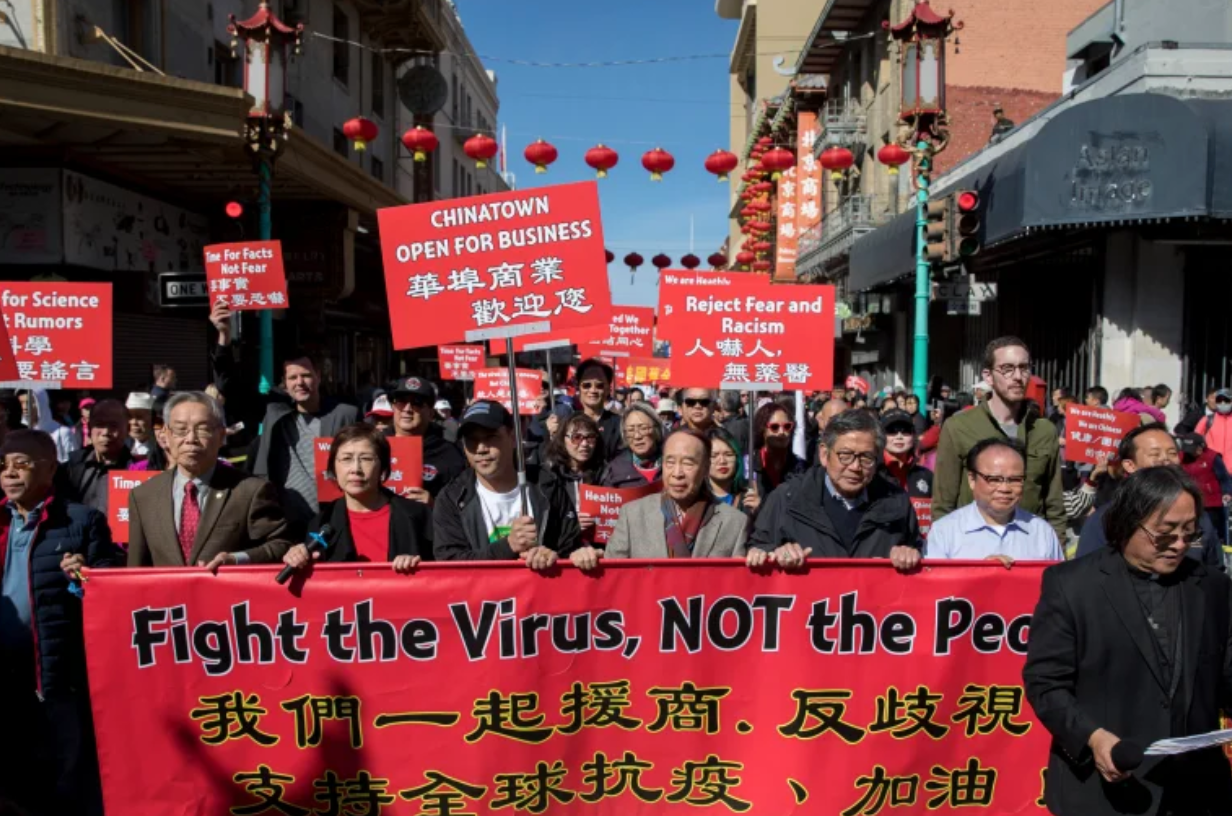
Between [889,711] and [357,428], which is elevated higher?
[357,428]

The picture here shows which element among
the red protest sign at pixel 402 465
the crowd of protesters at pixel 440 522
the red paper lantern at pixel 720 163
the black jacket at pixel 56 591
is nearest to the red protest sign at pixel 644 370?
the red paper lantern at pixel 720 163

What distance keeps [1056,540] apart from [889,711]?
1158 millimetres

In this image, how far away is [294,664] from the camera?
3.93 metres

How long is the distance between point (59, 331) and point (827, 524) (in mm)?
5336

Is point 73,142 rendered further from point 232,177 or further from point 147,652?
point 147,652

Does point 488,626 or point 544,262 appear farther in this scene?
point 544,262

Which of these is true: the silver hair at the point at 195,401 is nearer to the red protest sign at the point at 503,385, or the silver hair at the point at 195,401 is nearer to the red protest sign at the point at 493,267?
the red protest sign at the point at 493,267

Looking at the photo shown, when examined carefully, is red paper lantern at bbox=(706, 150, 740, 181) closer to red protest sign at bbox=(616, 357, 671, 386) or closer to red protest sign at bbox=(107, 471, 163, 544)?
red protest sign at bbox=(616, 357, 671, 386)

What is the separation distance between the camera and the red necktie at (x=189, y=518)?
4340 millimetres

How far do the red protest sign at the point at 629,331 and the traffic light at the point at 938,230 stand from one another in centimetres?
365

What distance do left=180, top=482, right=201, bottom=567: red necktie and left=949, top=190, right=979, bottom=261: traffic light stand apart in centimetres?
998

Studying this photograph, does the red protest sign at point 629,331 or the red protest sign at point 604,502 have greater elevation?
the red protest sign at point 629,331

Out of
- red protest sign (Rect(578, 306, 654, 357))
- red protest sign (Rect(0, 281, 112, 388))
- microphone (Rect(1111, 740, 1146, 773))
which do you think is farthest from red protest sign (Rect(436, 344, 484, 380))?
microphone (Rect(1111, 740, 1146, 773))

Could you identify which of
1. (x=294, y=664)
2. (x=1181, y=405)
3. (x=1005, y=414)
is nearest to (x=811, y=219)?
(x=1181, y=405)
